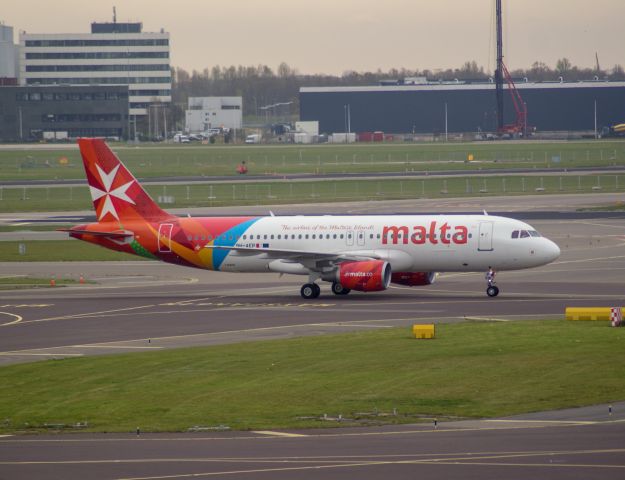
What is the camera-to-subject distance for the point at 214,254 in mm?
63281

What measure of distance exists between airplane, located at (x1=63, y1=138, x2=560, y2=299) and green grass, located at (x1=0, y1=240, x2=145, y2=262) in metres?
17.4

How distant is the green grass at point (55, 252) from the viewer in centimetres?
8231

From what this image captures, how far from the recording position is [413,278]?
6166 cm

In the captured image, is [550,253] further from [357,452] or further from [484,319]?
[357,452]

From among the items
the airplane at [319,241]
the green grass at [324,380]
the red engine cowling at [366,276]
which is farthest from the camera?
the airplane at [319,241]

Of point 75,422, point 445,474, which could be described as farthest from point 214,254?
point 445,474

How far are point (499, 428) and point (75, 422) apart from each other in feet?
38.8

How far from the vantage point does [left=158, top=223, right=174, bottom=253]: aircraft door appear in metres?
63.9

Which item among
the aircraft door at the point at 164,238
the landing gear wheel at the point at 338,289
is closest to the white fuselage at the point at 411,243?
the landing gear wheel at the point at 338,289

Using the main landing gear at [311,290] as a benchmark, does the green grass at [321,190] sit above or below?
above

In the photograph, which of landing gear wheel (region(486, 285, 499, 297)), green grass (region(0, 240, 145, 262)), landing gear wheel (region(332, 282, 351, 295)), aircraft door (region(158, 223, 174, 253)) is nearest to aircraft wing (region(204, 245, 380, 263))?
landing gear wheel (region(332, 282, 351, 295))

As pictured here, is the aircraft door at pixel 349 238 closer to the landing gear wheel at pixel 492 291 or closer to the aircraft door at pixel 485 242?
the aircraft door at pixel 485 242

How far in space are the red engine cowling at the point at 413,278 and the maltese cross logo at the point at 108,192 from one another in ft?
50.1

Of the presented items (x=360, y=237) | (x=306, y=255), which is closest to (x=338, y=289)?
(x=306, y=255)
